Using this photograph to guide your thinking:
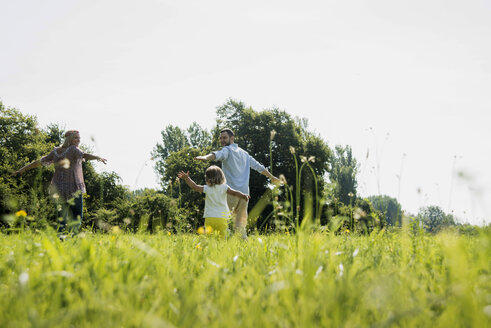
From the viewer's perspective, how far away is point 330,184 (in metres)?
3.11

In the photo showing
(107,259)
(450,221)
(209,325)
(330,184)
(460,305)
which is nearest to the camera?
(209,325)

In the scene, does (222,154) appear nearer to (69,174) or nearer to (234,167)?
(234,167)

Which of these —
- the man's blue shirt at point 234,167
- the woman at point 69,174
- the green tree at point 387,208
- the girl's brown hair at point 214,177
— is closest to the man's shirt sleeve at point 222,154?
the man's blue shirt at point 234,167

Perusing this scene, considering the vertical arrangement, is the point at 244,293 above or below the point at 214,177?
below

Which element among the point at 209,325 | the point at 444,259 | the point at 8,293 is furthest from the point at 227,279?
the point at 444,259

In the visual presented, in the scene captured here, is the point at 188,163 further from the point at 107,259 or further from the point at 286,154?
the point at 107,259

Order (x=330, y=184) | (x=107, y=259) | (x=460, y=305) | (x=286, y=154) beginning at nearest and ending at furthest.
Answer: (x=460, y=305) < (x=107, y=259) < (x=330, y=184) < (x=286, y=154)

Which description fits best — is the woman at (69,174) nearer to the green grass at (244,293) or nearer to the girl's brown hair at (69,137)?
the girl's brown hair at (69,137)

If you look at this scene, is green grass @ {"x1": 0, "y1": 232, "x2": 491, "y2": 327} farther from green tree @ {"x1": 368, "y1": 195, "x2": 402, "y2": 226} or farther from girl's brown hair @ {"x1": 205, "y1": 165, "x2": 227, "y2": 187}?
girl's brown hair @ {"x1": 205, "y1": 165, "x2": 227, "y2": 187}

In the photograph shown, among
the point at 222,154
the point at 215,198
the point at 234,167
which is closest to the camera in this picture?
the point at 215,198

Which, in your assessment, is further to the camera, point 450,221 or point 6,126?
point 6,126

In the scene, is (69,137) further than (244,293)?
Yes

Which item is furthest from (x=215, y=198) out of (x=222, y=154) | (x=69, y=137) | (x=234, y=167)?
(x=69, y=137)

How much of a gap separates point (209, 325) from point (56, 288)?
832 mm
